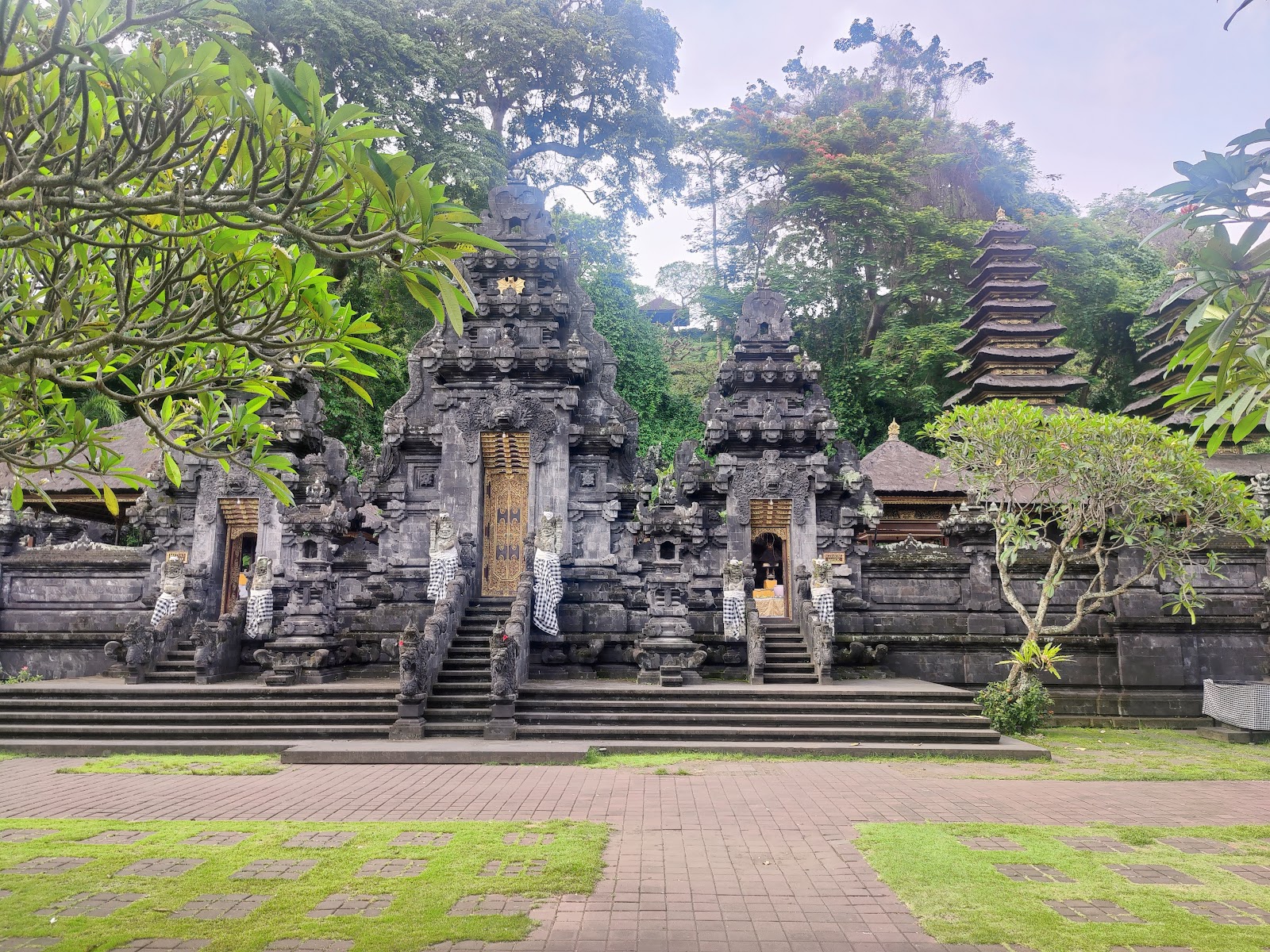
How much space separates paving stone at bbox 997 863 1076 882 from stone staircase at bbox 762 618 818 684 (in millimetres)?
8132

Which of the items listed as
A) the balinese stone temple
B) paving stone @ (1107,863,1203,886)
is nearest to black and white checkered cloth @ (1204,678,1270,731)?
the balinese stone temple

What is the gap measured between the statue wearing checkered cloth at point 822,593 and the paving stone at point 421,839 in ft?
30.8

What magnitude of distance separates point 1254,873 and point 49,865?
830 centimetres

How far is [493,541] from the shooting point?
16578 mm

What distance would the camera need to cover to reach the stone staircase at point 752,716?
1116 centimetres

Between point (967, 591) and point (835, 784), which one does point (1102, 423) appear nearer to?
point (967, 591)

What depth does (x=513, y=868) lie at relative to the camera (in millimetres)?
5590

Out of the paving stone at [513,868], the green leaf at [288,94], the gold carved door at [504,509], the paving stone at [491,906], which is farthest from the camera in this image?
the gold carved door at [504,509]

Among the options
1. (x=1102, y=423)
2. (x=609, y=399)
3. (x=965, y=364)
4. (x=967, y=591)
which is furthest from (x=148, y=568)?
(x=965, y=364)

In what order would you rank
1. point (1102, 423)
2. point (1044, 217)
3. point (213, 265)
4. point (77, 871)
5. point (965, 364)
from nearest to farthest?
1. point (213, 265)
2. point (77, 871)
3. point (1102, 423)
4. point (965, 364)
5. point (1044, 217)

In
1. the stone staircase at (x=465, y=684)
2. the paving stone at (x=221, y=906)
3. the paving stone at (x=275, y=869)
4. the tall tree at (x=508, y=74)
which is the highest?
the tall tree at (x=508, y=74)

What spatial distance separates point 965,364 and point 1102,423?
56.5 feet

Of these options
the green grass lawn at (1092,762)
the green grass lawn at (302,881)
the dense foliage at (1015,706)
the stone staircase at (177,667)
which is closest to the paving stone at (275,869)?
the green grass lawn at (302,881)

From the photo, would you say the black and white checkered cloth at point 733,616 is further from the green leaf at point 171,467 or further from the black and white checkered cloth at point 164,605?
the green leaf at point 171,467
